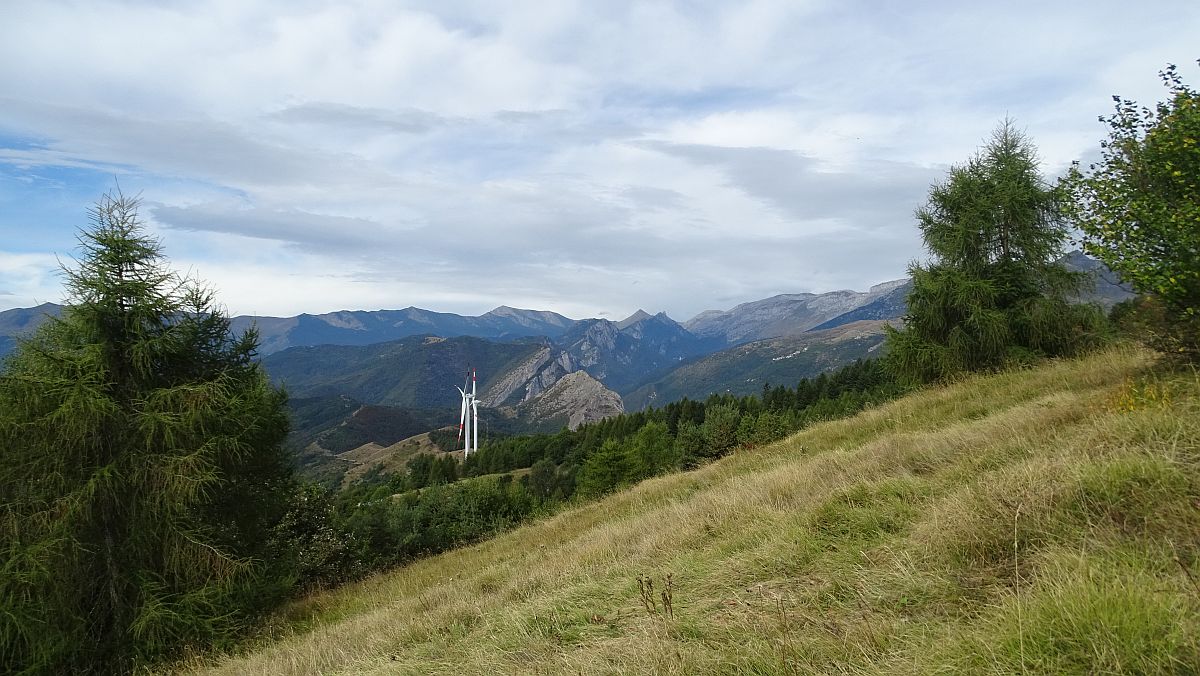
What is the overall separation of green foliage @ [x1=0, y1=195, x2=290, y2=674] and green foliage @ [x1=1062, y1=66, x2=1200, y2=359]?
56.8 ft

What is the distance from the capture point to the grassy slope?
120 inches

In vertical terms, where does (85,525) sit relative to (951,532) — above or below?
below

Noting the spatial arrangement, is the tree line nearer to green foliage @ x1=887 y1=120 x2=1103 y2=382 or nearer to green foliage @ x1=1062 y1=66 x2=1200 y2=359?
green foliage @ x1=1062 y1=66 x2=1200 y2=359

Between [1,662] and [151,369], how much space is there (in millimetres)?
6179

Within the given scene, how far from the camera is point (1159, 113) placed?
855 cm

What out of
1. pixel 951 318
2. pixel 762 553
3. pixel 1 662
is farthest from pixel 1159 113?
pixel 1 662

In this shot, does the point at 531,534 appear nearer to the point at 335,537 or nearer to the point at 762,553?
the point at 335,537

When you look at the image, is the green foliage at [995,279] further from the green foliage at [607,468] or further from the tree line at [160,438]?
the green foliage at [607,468]

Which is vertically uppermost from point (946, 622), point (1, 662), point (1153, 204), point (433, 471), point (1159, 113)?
point (1159, 113)

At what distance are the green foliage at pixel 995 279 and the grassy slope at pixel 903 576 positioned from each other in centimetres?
1275

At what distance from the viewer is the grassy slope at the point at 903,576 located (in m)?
3.04

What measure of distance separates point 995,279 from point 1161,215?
15.9 metres

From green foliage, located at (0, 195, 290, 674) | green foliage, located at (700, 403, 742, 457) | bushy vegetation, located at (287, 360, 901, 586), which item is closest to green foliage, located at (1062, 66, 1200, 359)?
bushy vegetation, located at (287, 360, 901, 586)

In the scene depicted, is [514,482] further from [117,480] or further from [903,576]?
[903,576]
